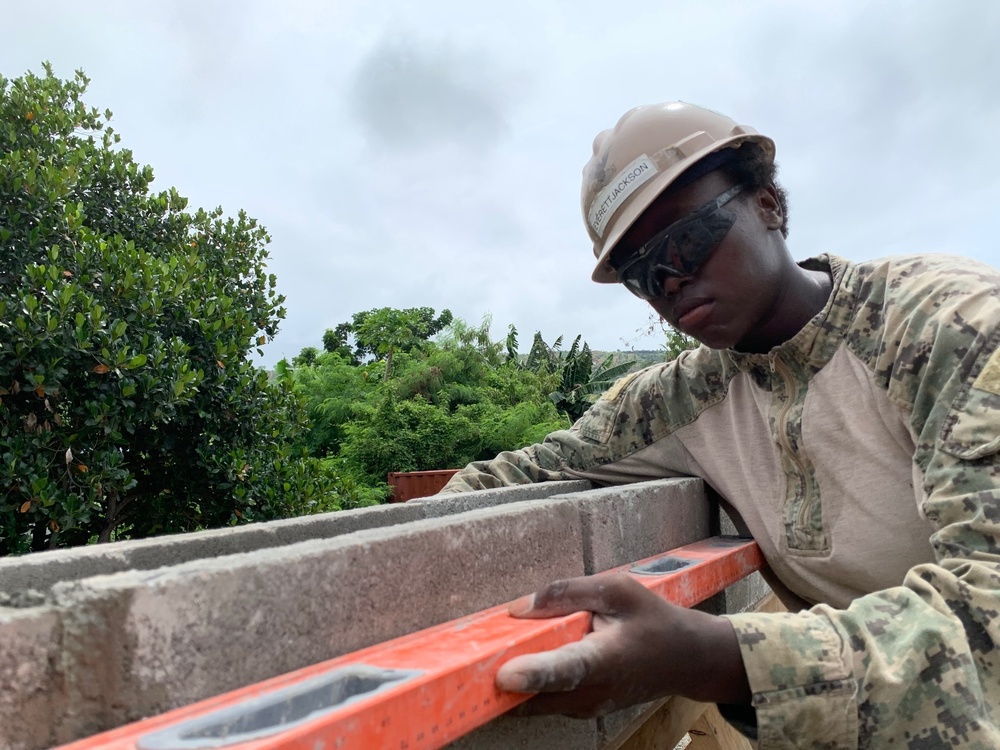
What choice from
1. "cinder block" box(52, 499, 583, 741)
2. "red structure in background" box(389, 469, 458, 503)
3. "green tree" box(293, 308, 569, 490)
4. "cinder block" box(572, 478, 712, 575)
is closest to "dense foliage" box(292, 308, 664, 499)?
"green tree" box(293, 308, 569, 490)

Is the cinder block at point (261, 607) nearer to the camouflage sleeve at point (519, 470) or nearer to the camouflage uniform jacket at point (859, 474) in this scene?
the camouflage uniform jacket at point (859, 474)

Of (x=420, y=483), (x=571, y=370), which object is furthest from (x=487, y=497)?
(x=571, y=370)

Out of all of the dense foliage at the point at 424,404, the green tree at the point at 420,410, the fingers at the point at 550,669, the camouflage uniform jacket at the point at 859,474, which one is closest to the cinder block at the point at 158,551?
the fingers at the point at 550,669

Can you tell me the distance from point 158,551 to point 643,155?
5.46 feet

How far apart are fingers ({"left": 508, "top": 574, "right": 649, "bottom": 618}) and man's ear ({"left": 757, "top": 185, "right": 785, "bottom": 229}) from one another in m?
1.38

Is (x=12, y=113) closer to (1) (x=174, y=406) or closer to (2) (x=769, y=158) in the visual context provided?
(1) (x=174, y=406)

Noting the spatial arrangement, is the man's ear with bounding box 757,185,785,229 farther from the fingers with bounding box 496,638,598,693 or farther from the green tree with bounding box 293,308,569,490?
the green tree with bounding box 293,308,569,490

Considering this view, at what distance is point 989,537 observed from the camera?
1485mm

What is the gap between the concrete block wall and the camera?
39.0 inches

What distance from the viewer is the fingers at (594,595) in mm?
1317

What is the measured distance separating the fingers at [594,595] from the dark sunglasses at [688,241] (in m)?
1.10

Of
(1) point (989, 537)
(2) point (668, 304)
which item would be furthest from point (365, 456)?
(1) point (989, 537)

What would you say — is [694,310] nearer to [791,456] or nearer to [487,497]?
[791,456]

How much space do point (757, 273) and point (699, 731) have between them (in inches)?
70.6
